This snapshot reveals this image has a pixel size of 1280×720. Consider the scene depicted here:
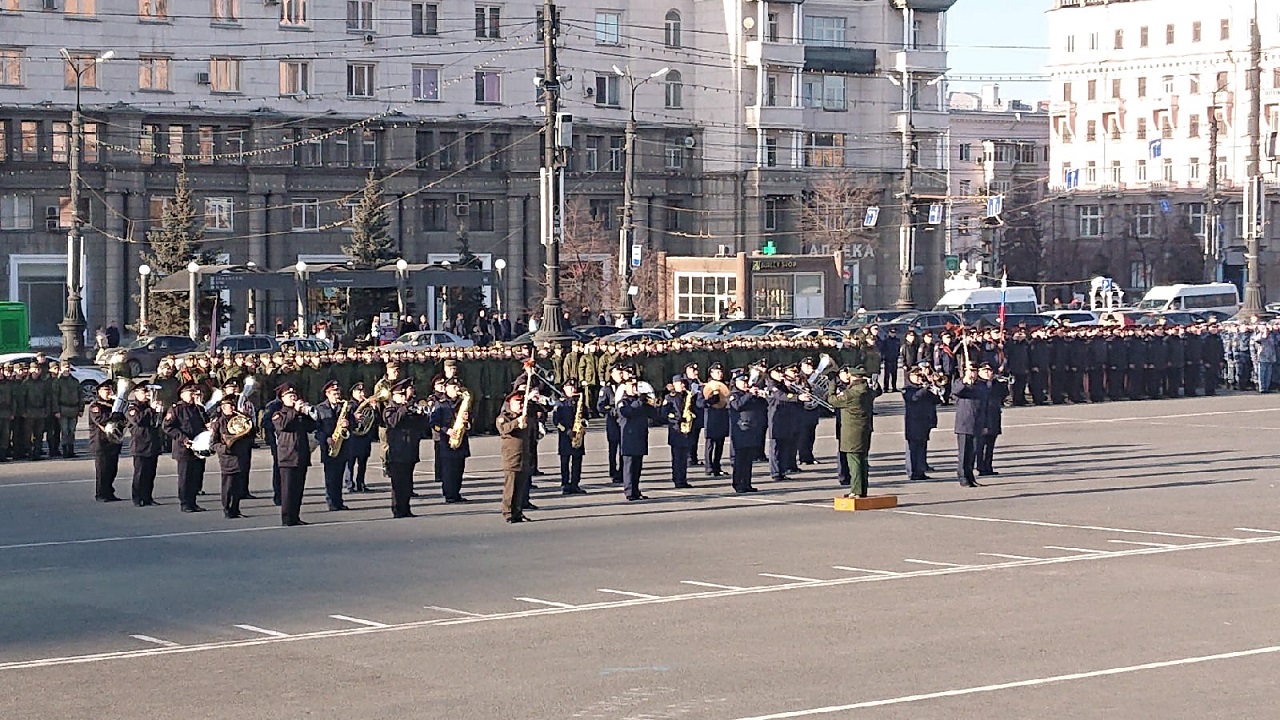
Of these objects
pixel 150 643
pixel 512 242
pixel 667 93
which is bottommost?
pixel 150 643

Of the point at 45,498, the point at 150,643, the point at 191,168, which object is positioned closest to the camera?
the point at 150,643

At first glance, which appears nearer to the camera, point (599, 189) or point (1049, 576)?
point (1049, 576)

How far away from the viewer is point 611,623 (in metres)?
15.7

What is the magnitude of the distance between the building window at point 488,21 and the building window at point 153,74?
469 inches

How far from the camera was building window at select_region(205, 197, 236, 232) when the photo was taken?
69125mm

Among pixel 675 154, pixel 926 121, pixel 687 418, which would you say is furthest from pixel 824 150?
pixel 687 418

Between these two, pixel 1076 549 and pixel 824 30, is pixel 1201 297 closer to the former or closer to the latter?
pixel 824 30

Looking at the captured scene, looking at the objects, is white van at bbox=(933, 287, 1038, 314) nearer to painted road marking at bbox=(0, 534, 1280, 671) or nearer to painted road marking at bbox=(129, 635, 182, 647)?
painted road marking at bbox=(0, 534, 1280, 671)

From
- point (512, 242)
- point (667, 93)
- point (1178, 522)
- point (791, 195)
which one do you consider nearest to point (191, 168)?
point (512, 242)

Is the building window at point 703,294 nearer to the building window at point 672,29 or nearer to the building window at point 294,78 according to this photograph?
the building window at point 672,29

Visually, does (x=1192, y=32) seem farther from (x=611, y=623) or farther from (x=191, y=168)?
(x=611, y=623)

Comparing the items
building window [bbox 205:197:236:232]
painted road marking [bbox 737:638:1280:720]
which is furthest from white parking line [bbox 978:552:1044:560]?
building window [bbox 205:197:236:232]

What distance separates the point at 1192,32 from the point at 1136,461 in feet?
243

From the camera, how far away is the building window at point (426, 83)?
240ft
